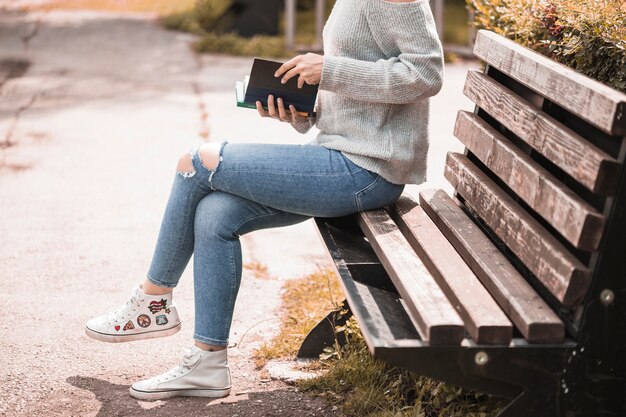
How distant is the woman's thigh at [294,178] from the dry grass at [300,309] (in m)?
0.60

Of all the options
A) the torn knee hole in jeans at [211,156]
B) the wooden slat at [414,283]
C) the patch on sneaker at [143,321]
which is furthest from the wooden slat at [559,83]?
the patch on sneaker at [143,321]

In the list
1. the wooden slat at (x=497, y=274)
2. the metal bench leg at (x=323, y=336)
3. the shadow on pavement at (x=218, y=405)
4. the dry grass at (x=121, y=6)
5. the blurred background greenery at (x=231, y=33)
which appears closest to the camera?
the wooden slat at (x=497, y=274)

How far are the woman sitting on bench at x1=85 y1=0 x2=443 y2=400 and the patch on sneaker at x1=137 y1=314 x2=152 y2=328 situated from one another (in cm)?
21

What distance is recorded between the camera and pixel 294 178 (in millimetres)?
2941

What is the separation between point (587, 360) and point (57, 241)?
2970mm

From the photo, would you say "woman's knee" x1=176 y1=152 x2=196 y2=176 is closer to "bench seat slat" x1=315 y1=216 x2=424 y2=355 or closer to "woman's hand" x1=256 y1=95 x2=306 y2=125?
"woman's hand" x1=256 y1=95 x2=306 y2=125

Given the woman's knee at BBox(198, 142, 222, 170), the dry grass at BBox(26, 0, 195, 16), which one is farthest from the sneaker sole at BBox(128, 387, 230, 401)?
the dry grass at BBox(26, 0, 195, 16)

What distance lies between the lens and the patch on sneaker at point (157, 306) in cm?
322

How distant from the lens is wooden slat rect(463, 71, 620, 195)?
2227mm

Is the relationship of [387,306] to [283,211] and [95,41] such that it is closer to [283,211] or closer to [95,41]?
[283,211]

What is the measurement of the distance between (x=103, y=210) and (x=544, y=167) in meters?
2.95

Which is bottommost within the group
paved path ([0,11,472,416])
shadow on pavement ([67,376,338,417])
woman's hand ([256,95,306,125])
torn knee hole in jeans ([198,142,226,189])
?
paved path ([0,11,472,416])

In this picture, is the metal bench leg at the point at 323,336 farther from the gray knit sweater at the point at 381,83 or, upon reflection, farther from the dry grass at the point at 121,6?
the dry grass at the point at 121,6

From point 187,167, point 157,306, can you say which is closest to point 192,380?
point 157,306
